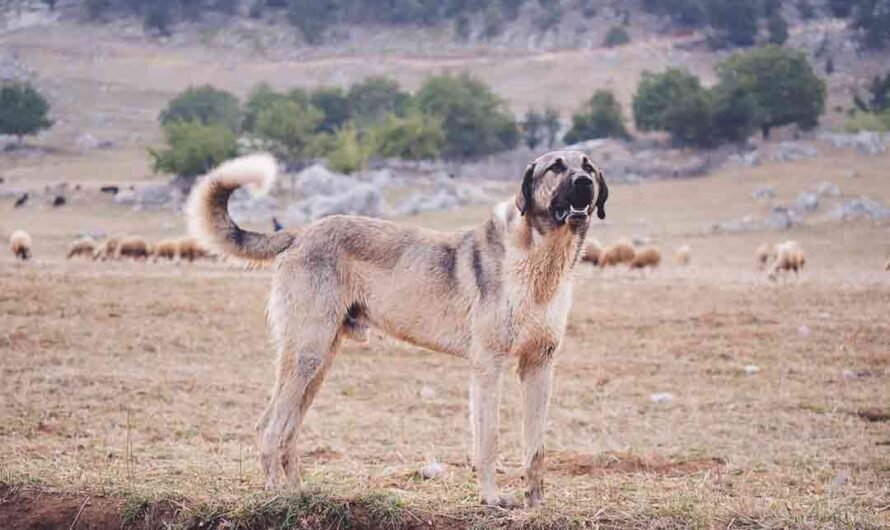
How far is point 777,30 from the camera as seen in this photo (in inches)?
4286

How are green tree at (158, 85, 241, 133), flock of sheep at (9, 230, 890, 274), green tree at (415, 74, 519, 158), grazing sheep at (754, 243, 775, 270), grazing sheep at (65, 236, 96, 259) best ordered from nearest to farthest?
flock of sheep at (9, 230, 890, 274) → grazing sheep at (754, 243, 775, 270) → grazing sheep at (65, 236, 96, 259) → green tree at (415, 74, 519, 158) → green tree at (158, 85, 241, 133)

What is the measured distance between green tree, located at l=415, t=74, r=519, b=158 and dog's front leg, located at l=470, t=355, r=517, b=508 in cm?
6070

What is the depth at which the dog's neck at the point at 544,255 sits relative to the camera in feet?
23.1

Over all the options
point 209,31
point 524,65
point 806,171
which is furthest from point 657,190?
point 209,31

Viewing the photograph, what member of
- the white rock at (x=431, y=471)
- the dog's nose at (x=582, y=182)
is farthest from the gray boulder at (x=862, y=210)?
the dog's nose at (x=582, y=182)

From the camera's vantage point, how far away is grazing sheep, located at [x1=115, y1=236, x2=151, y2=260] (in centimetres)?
3197

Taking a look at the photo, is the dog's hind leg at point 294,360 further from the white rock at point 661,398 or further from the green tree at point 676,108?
the green tree at point 676,108

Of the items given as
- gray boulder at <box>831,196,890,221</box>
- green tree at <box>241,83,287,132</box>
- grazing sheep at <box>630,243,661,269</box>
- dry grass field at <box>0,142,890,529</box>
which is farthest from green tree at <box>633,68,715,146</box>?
dry grass field at <box>0,142,890,529</box>

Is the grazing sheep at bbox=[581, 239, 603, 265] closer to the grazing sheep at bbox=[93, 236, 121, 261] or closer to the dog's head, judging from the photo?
the grazing sheep at bbox=[93, 236, 121, 261]

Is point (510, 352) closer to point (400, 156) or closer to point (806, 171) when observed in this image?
point (806, 171)

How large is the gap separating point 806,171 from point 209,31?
8462cm

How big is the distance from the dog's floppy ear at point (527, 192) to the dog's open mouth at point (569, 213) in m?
0.23

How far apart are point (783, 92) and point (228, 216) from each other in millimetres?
65671

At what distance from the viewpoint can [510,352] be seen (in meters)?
7.12
